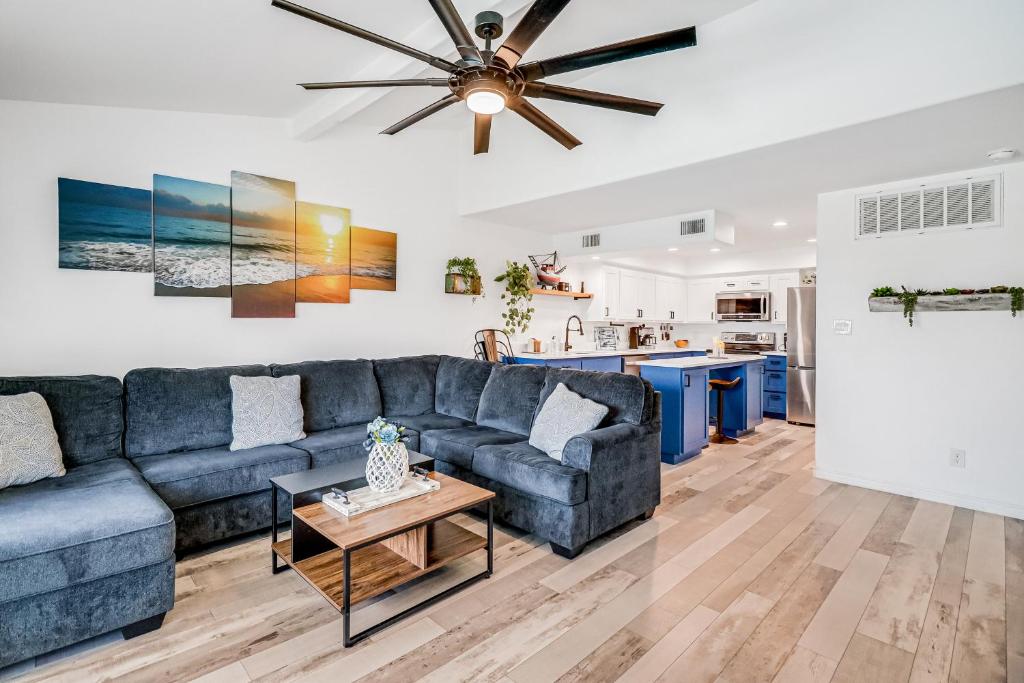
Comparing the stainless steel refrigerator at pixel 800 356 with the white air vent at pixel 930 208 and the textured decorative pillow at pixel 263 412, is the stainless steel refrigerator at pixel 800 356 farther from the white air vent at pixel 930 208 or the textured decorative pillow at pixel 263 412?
the textured decorative pillow at pixel 263 412

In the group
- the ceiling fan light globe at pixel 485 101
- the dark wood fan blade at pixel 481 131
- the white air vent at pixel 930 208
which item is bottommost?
the white air vent at pixel 930 208

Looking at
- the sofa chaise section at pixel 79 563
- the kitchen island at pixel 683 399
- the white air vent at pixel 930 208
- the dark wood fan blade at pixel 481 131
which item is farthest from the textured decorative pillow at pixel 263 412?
the white air vent at pixel 930 208

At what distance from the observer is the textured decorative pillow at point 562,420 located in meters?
2.99

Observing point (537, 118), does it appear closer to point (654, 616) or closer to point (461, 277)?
point (654, 616)

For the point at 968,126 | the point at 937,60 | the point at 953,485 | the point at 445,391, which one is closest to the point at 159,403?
the point at 445,391

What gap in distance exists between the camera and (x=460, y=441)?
3.34 metres

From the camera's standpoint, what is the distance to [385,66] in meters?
3.02

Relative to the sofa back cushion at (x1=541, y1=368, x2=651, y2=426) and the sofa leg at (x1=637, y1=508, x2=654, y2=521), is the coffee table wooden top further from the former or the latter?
the sofa leg at (x1=637, y1=508, x2=654, y2=521)

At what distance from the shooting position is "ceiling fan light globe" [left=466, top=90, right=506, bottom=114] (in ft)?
7.23

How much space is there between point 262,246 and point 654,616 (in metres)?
3.60

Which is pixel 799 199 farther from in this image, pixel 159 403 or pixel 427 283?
pixel 159 403

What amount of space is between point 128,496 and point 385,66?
2.64 metres

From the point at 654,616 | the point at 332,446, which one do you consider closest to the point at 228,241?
the point at 332,446

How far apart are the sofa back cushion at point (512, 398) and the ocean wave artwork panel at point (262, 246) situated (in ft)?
5.73
